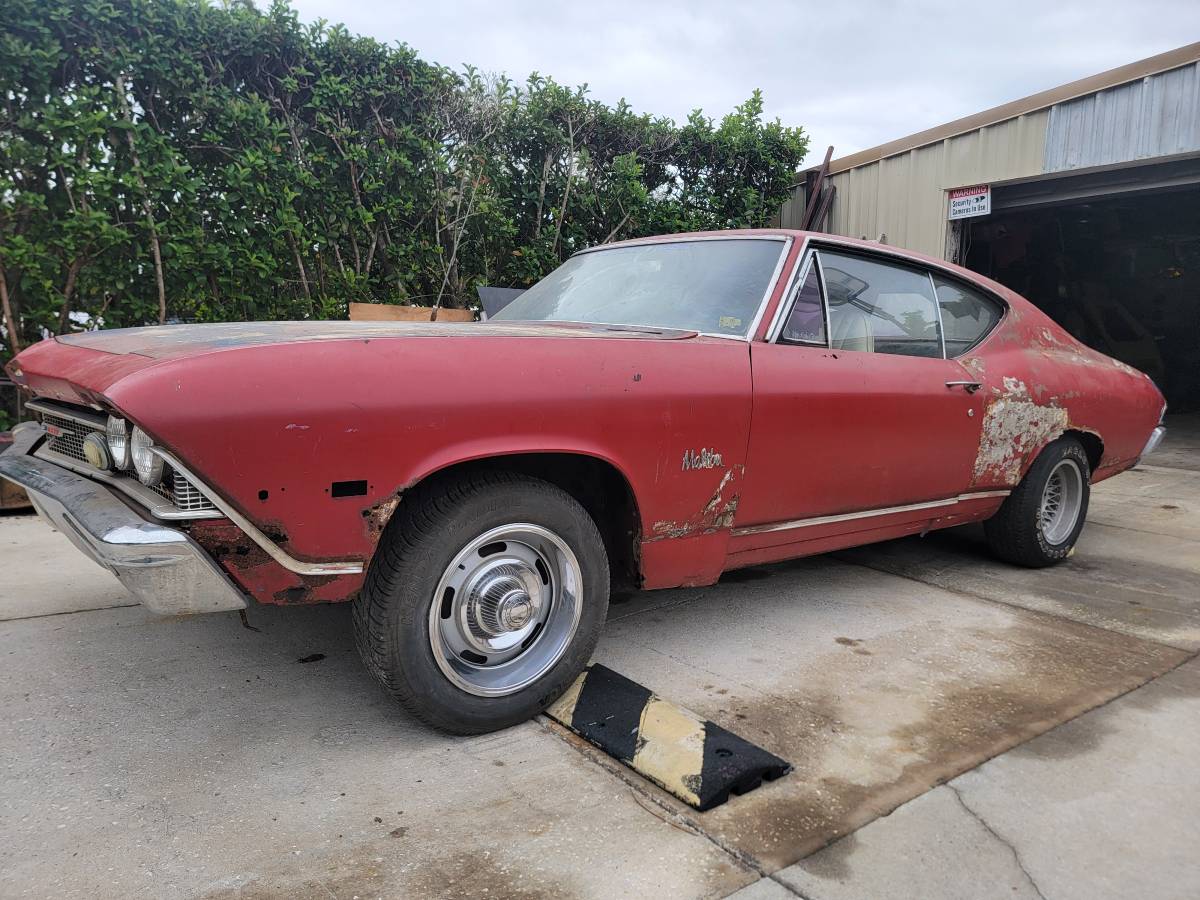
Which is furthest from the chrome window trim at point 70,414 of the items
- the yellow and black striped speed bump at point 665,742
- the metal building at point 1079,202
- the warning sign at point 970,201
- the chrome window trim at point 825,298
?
the warning sign at point 970,201

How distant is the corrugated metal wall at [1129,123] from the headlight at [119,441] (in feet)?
25.1

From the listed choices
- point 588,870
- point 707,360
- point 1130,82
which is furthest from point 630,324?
point 1130,82

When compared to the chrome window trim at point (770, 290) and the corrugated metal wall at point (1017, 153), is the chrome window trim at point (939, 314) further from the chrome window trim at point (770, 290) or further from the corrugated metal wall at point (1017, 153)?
the corrugated metal wall at point (1017, 153)

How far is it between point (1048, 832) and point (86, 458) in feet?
8.89

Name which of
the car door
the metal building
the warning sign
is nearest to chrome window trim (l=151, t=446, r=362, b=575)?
the car door

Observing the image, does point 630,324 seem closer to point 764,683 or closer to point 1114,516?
point 764,683

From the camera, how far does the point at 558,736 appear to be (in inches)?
91.7

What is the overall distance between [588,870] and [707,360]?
5.08 feet

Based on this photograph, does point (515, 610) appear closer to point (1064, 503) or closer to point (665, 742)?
point (665, 742)

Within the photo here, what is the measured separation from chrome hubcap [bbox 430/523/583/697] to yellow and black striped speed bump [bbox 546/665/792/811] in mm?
212

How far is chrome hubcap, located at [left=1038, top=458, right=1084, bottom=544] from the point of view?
4.19m

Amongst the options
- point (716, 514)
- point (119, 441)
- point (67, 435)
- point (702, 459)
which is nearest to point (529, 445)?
point (702, 459)

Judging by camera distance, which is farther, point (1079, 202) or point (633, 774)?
point (1079, 202)

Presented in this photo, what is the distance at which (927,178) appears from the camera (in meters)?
8.63
